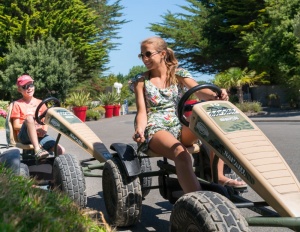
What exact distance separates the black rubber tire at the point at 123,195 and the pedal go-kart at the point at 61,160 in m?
0.42

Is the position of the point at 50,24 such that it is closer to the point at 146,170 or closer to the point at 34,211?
the point at 146,170

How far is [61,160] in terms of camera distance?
16.7ft

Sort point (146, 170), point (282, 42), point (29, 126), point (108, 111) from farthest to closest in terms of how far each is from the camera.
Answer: point (108, 111), point (282, 42), point (29, 126), point (146, 170)

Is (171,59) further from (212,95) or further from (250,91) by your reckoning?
(250,91)

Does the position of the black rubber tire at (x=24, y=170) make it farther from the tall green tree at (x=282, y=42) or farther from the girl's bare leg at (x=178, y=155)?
the tall green tree at (x=282, y=42)

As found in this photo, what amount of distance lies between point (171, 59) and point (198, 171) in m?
1.00

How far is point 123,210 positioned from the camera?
14.8ft

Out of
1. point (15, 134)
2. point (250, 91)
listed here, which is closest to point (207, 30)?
point (250, 91)

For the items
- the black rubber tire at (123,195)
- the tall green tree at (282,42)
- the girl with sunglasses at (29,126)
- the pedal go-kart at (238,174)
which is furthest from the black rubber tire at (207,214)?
the tall green tree at (282,42)

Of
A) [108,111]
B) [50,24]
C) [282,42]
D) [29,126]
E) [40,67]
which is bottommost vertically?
[108,111]

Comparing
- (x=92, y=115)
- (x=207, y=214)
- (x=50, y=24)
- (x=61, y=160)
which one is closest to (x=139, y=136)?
(x=61, y=160)

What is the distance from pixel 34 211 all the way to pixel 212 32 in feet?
160

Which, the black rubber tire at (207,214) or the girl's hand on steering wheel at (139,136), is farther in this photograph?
the girl's hand on steering wheel at (139,136)

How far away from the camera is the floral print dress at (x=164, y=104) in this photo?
177 inches
